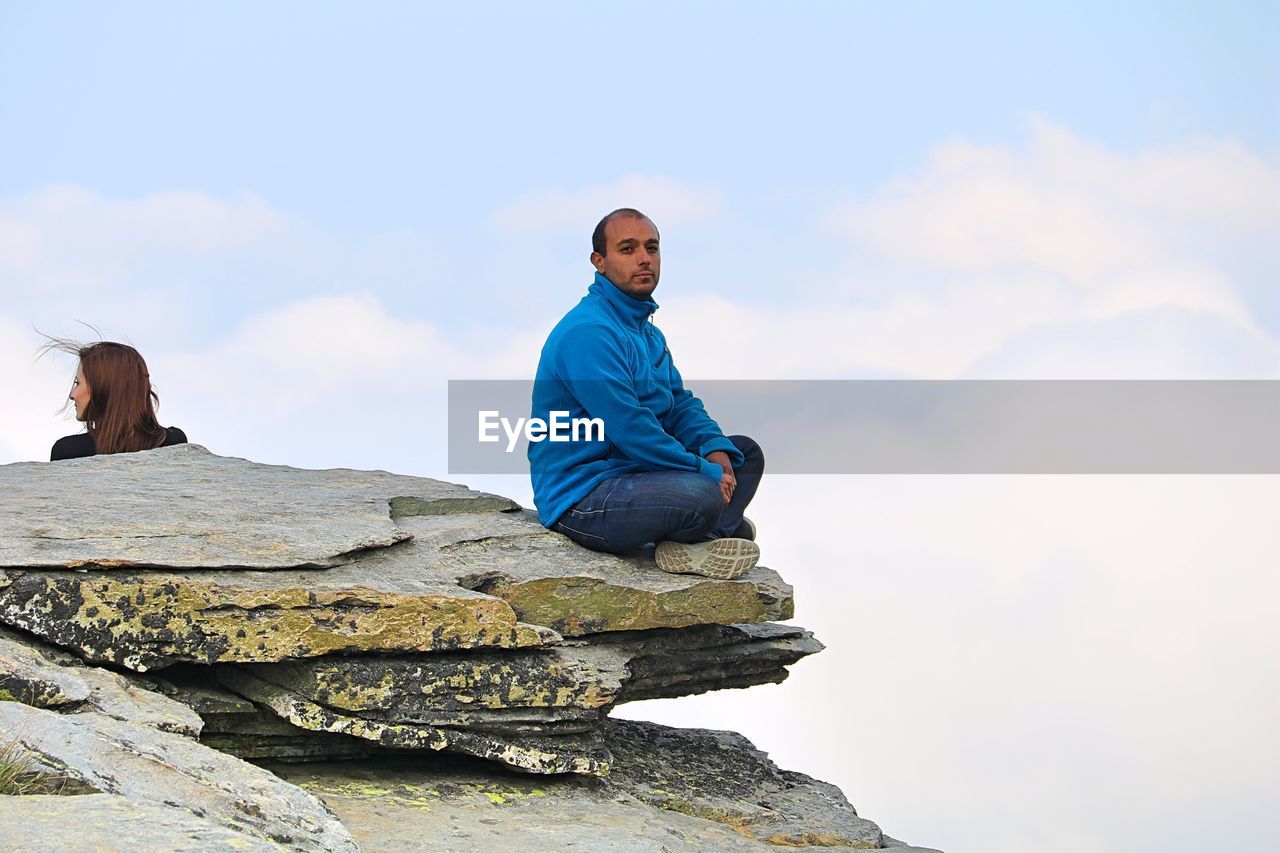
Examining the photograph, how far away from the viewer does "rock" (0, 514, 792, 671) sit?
7.25 meters

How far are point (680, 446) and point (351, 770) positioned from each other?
2778mm

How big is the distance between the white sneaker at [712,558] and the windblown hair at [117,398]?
4.42 m

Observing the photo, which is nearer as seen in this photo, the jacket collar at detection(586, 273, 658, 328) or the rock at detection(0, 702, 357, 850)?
the rock at detection(0, 702, 357, 850)

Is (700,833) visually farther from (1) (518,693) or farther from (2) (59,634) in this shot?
(2) (59,634)

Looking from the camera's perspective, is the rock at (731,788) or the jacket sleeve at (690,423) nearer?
the rock at (731,788)

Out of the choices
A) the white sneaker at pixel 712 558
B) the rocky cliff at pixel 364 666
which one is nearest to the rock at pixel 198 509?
the rocky cliff at pixel 364 666

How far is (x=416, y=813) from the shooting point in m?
7.05

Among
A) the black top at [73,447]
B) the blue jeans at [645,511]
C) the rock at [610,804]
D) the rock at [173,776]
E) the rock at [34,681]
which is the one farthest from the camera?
the black top at [73,447]

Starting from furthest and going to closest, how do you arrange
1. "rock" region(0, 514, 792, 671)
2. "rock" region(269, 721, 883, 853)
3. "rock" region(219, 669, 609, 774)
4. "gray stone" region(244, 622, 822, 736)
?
"gray stone" region(244, 622, 822, 736), "rock" region(219, 669, 609, 774), "rock" region(0, 514, 792, 671), "rock" region(269, 721, 883, 853)

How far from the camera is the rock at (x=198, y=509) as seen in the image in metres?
7.63

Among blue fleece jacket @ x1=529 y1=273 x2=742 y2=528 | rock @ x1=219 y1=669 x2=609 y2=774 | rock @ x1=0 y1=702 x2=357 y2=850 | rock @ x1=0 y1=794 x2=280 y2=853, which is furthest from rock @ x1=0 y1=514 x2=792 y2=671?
rock @ x1=0 y1=794 x2=280 y2=853

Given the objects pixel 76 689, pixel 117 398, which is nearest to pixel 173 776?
pixel 76 689

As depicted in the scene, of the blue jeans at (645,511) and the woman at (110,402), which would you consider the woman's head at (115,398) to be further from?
the blue jeans at (645,511)

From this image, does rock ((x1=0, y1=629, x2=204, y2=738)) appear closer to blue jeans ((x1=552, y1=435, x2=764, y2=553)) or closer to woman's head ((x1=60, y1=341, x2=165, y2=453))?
blue jeans ((x1=552, y1=435, x2=764, y2=553))
